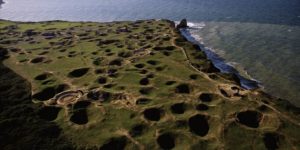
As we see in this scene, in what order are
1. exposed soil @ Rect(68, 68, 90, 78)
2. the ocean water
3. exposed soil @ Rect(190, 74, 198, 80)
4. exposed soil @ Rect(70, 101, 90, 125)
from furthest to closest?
the ocean water, exposed soil @ Rect(68, 68, 90, 78), exposed soil @ Rect(190, 74, 198, 80), exposed soil @ Rect(70, 101, 90, 125)

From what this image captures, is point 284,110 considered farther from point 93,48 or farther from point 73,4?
point 73,4

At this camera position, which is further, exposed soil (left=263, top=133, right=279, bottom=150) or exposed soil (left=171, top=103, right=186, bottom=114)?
exposed soil (left=171, top=103, right=186, bottom=114)

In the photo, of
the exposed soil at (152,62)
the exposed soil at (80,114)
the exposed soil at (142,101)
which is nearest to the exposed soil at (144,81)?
the exposed soil at (142,101)

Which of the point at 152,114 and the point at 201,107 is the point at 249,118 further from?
the point at 152,114

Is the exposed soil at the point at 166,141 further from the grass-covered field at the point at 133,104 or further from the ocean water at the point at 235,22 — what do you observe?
the ocean water at the point at 235,22

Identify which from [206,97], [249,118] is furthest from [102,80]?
[249,118]

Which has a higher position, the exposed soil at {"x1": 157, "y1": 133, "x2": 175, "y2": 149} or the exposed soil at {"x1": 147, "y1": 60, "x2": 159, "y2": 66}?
the exposed soil at {"x1": 147, "y1": 60, "x2": 159, "y2": 66}

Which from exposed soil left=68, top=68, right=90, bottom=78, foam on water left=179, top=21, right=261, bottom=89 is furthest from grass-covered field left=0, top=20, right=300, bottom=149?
foam on water left=179, top=21, right=261, bottom=89

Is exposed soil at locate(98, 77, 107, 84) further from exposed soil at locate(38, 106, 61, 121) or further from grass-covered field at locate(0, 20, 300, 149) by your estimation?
exposed soil at locate(38, 106, 61, 121)
